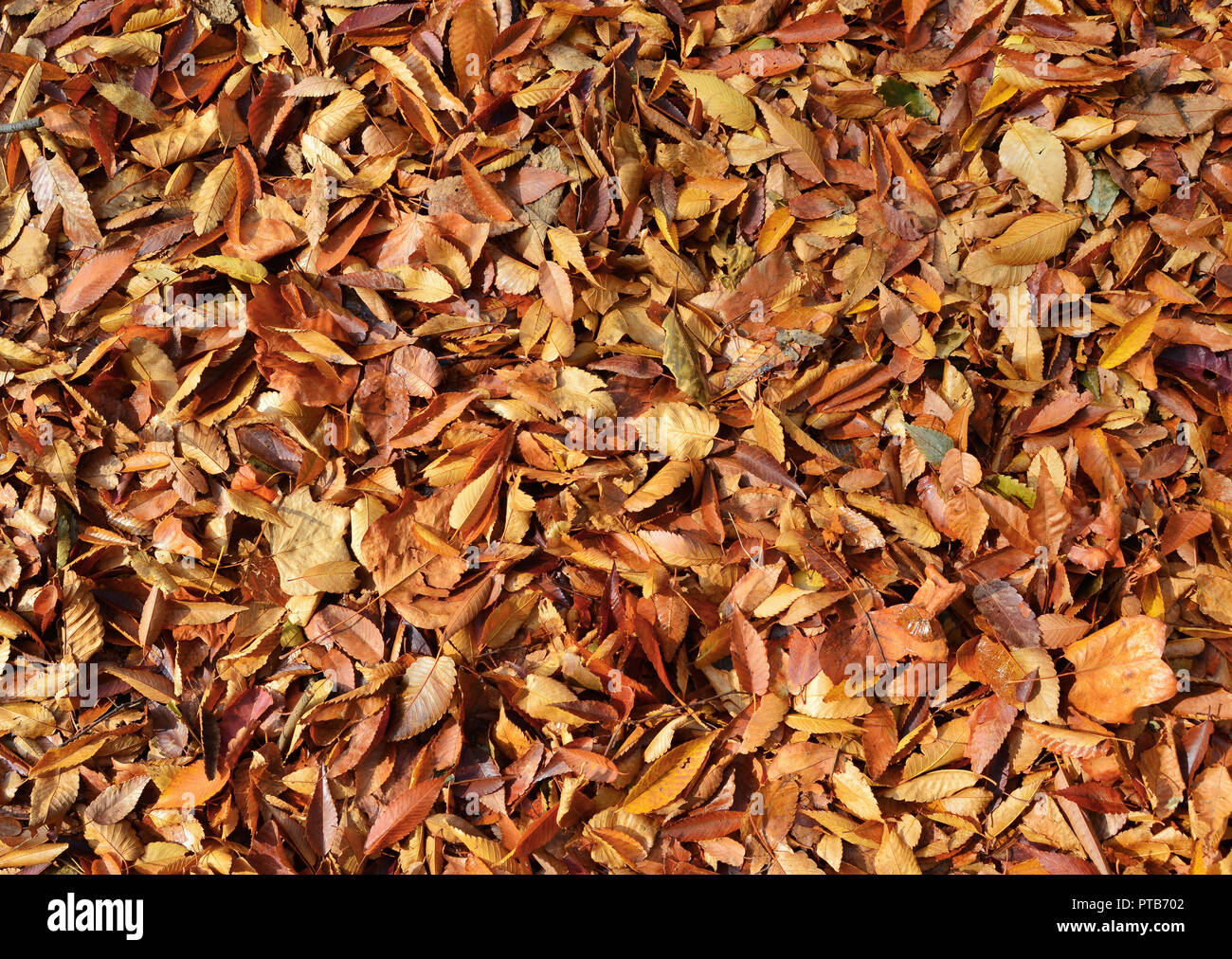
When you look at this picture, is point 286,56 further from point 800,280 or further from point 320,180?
point 800,280

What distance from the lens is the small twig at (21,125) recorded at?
1624mm

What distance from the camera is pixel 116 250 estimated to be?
64.7 inches

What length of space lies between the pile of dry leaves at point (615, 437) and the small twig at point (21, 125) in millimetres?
15

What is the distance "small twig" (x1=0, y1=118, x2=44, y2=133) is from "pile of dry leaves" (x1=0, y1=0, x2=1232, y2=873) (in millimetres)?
15

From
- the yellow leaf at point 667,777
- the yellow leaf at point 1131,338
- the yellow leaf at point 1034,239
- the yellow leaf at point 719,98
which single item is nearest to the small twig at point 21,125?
the yellow leaf at point 719,98

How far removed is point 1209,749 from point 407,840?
4.59 feet

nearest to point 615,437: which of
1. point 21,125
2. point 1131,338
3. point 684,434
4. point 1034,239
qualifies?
point 684,434

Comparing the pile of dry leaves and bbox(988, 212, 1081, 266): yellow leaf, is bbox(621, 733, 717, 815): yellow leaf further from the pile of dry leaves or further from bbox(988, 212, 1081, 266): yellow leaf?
bbox(988, 212, 1081, 266): yellow leaf

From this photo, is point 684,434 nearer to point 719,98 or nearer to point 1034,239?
point 719,98

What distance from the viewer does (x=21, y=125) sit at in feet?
5.33

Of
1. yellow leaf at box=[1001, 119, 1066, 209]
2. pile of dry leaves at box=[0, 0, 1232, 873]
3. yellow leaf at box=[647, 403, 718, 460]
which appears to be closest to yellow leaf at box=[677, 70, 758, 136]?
pile of dry leaves at box=[0, 0, 1232, 873]

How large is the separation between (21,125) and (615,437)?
1224 millimetres

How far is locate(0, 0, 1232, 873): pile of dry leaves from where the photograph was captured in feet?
4.96
